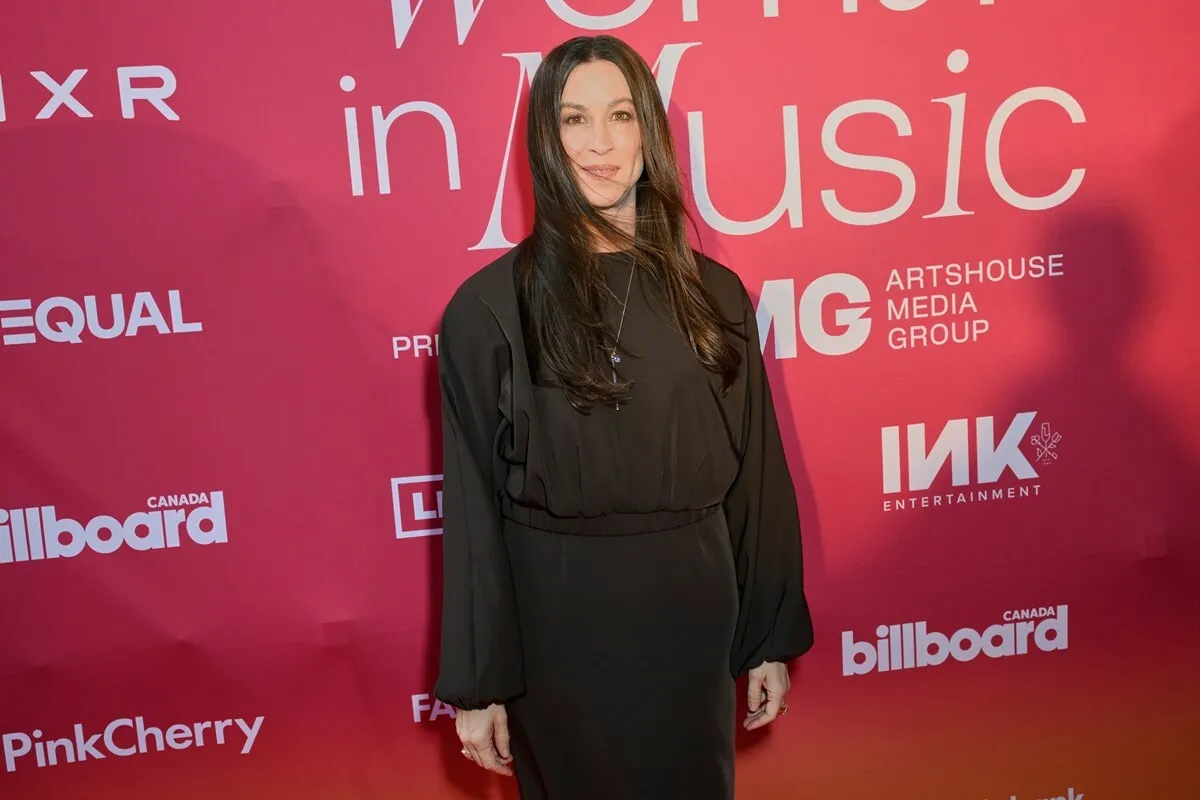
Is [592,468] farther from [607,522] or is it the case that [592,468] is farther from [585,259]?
[585,259]

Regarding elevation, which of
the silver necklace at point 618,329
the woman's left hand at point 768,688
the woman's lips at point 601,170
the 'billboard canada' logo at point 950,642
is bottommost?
the 'billboard canada' logo at point 950,642

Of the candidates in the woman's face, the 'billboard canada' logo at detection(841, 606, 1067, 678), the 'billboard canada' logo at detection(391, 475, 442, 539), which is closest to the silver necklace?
the woman's face

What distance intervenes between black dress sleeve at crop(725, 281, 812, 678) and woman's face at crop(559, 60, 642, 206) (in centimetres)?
32

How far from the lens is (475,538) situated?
6.17ft

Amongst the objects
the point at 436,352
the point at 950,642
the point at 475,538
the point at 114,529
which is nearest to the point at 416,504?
the point at 436,352

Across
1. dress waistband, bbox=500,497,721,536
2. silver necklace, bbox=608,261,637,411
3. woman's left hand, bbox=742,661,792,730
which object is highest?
silver necklace, bbox=608,261,637,411

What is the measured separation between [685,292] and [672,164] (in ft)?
0.72

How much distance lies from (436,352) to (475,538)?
2.41ft

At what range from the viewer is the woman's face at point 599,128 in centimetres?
190

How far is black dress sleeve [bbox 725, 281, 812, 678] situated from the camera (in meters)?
2.04

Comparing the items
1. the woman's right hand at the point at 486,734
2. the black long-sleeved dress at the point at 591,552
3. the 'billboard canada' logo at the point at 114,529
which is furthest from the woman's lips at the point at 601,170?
the 'billboard canada' logo at the point at 114,529

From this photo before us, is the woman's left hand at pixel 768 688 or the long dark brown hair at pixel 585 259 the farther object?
the woman's left hand at pixel 768 688

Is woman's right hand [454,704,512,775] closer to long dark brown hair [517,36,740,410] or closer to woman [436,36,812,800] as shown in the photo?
woman [436,36,812,800]

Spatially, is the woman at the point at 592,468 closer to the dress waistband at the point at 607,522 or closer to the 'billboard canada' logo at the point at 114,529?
the dress waistband at the point at 607,522
